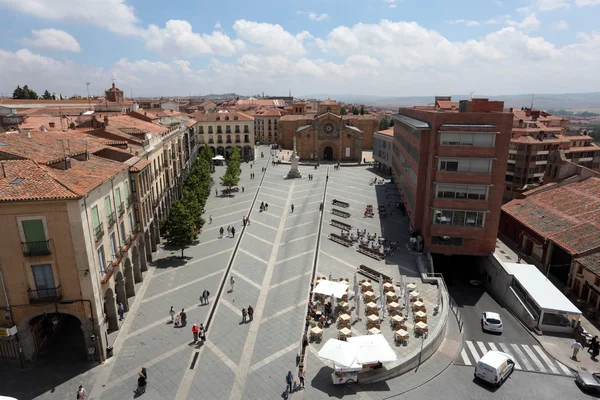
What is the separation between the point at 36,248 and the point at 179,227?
1636 cm

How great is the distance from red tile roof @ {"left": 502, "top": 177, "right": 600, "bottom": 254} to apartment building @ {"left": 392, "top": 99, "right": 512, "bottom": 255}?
26.3 ft

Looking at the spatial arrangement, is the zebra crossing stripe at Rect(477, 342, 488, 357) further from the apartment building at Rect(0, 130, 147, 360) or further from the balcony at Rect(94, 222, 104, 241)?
the balcony at Rect(94, 222, 104, 241)

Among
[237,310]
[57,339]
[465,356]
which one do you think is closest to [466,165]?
[465,356]

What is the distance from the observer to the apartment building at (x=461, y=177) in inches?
1361

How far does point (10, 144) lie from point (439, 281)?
109ft

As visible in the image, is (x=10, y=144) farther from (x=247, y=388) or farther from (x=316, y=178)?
(x=316, y=178)

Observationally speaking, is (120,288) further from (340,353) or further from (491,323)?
(491,323)

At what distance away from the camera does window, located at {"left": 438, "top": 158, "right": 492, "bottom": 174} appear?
3497 cm

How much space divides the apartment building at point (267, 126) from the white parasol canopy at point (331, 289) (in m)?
102

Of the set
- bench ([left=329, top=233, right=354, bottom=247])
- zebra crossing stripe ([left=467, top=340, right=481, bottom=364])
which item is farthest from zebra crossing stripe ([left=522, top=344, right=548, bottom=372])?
bench ([left=329, top=233, right=354, bottom=247])

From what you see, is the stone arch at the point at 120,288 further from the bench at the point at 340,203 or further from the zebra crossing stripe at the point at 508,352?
the bench at the point at 340,203

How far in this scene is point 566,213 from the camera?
42.8 meters

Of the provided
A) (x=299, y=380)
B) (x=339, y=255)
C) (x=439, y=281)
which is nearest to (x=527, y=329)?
(x=439, y=281)

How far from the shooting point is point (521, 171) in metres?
71.0
